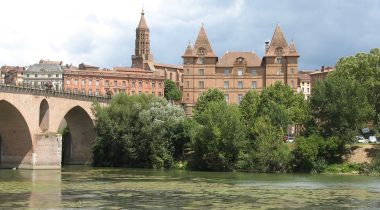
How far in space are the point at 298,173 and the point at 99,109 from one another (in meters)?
28.1

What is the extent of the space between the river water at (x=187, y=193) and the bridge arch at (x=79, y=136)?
3333 cm

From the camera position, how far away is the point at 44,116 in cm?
8112

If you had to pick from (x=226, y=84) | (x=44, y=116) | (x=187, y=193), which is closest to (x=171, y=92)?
(x=226, y=84)

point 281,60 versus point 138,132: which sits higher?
point 281,60

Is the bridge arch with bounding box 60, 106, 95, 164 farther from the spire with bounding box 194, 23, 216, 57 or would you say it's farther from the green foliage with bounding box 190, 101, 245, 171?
the spire with bounding box 194, 23, 216, 57

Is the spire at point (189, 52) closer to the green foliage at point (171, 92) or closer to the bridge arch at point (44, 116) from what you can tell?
the green foliage at point (171, 92)

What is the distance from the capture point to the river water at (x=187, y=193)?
124ft

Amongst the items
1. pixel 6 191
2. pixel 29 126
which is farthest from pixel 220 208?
pixel 29 126

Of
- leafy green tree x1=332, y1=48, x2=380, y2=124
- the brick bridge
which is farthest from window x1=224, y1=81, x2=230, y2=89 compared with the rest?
the brick bridge

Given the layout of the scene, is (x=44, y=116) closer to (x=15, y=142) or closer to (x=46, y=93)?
(x=46, y=93)

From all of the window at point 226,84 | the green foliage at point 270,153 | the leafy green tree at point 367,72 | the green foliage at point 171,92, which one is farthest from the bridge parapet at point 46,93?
the green foliage at point 171,92

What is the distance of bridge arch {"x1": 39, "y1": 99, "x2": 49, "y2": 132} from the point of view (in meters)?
80.8

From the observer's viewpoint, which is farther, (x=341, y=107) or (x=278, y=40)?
(x=278, y=40)

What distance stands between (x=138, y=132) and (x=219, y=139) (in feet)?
40.7
